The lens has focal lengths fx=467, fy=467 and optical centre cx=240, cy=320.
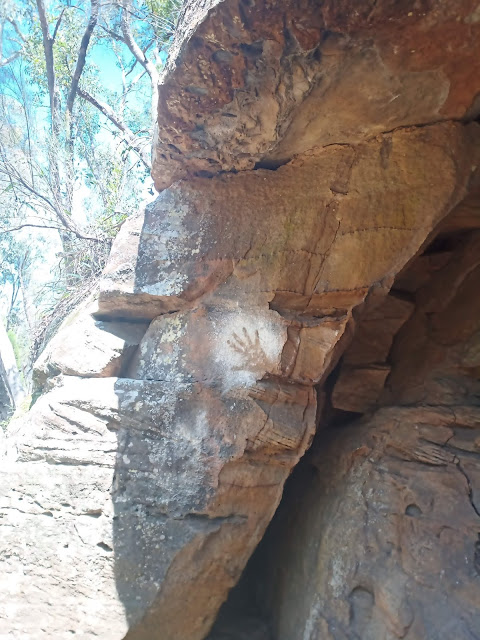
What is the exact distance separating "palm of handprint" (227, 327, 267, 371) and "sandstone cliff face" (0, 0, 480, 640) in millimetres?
12

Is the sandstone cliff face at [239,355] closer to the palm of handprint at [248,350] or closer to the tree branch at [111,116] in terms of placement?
the palm of handprint at [248,350]

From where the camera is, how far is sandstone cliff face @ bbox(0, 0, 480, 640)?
211cm

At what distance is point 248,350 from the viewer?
96.8 inches

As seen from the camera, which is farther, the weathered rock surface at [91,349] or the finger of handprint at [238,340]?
the weathered rock surface at [91,349]

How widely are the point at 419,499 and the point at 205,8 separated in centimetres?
236

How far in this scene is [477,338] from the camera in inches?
104

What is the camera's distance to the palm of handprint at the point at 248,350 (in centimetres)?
244

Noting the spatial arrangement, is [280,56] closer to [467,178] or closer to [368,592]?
[467,178]

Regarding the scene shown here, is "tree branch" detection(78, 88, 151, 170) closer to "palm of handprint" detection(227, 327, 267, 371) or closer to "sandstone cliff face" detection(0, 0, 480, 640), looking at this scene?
"sandstone cliff face" detection(0, 0, 480, 640)

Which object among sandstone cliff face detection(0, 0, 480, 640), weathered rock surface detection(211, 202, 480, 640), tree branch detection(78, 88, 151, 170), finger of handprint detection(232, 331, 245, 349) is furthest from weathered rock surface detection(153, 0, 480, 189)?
tree branch detection(78, 88, 151, 170)

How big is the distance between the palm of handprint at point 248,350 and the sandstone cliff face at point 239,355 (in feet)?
0.04

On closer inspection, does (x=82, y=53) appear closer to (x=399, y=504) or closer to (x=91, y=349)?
(x=91, y=349)

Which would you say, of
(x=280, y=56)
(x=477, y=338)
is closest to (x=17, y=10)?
(x=280, y=56)

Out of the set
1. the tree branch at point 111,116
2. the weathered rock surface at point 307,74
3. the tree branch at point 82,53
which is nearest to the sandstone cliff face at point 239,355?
the weathered rock surface at point 307,74
